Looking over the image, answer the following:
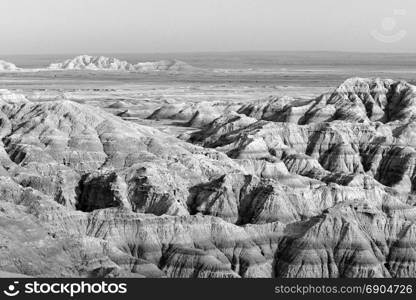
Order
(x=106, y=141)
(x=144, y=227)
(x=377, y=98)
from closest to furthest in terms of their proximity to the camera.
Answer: (x=144, y=227) → (x=106, y=141) → (x=377, y=98)

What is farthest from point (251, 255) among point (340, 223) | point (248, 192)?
point (248, 192)

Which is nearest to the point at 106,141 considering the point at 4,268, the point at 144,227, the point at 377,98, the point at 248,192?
the point at 248,192

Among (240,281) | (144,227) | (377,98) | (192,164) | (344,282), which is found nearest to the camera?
(240,281)

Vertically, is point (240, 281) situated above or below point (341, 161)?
above

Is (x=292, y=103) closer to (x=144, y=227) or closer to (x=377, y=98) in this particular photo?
(x=377, y=98)

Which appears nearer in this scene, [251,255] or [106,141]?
[251,255]

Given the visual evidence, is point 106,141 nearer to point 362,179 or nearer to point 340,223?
point 362,179
